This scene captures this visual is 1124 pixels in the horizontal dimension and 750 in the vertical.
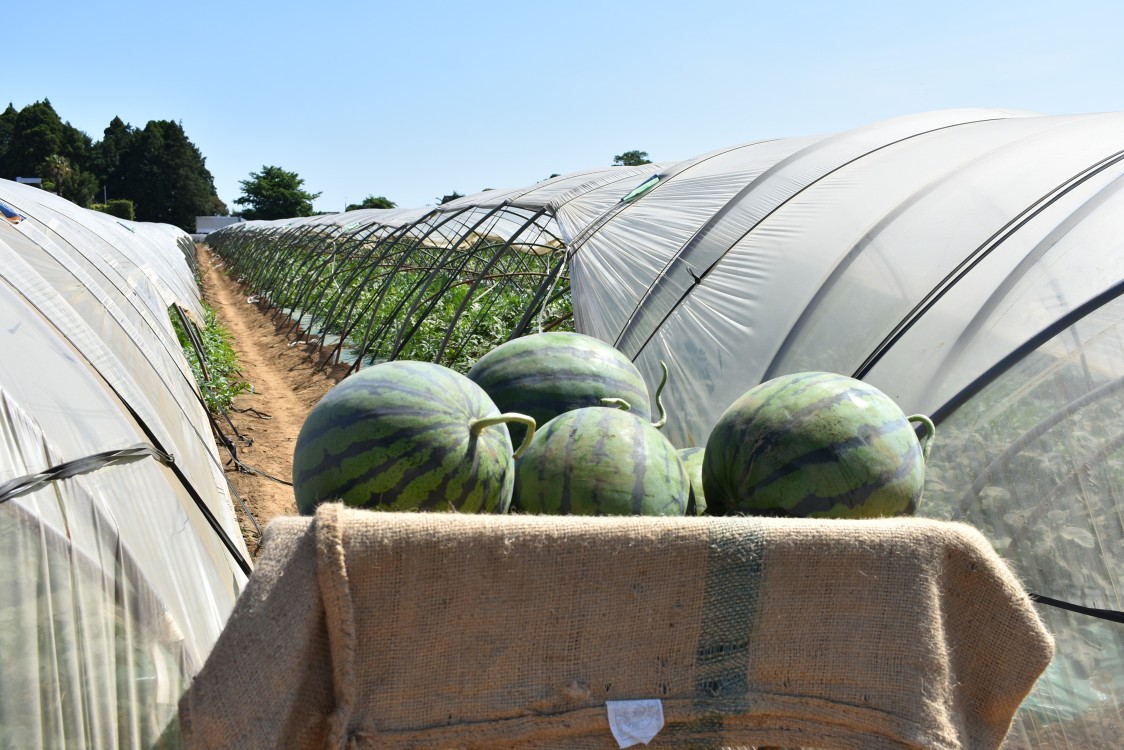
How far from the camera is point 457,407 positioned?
1933mm

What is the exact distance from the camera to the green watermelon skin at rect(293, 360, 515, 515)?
1.84m

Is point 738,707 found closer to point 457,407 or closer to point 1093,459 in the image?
point 457,407

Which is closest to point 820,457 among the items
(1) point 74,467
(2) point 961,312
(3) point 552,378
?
(3) point 552,378

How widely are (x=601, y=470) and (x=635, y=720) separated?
57cm

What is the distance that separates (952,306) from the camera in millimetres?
3438

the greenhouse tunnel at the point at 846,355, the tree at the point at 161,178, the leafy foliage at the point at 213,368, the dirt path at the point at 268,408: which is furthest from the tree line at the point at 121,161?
the greenhouse tunnel at the point at 846,355

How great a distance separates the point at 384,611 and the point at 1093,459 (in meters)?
2.35

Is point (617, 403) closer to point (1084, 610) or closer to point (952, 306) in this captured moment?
point (1084, 610)

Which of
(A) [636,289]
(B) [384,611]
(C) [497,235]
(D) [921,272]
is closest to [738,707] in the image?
(B) [384,611]

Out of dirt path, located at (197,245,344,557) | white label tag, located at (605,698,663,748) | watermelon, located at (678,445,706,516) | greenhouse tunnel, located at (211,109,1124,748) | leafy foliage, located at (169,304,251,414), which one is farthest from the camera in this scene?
leafy foliage, located at (169,304,251,414)

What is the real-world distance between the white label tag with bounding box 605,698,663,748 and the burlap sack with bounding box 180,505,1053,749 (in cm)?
1

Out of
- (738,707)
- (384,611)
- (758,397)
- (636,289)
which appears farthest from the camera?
(636,289)

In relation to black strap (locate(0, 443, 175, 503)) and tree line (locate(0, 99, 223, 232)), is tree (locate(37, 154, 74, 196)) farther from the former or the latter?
black strap (locate(0, 443, 175, 503))

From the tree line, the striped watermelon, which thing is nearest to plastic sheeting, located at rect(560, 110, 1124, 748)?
the striped watermelon
